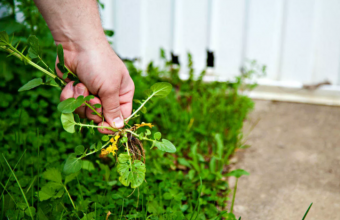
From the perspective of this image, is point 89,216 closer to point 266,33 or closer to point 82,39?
point 82,39

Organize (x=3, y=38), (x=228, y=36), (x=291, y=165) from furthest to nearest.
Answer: (x=228, y=36) → (x=291, y=165) → (x=3, y=38)

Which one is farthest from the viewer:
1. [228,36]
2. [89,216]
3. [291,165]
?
[228,36]

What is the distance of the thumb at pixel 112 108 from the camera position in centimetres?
104

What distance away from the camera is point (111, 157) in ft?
5.32

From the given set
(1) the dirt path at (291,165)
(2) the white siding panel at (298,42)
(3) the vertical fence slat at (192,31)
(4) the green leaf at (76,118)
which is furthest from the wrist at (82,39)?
(2) the white siding panel at (298,42)

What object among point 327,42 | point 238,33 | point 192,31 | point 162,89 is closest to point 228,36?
point 238,33

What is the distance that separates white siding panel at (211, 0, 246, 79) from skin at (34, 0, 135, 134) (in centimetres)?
185

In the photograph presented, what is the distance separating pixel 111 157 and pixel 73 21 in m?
0.80

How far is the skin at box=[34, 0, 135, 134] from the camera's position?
1003 mm

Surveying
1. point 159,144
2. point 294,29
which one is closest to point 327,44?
point 294,29

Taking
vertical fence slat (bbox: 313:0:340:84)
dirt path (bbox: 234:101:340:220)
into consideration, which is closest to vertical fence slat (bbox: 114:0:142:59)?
dirt path (bbox: 234:101:340:220)

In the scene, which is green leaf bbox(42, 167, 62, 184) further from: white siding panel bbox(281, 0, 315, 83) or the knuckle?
white siding panel bbox(281, 0, 315, 83)

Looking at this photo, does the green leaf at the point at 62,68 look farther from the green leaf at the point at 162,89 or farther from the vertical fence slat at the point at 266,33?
the vertical fence slat at the point at 266,33

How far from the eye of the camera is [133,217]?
1.11 m
